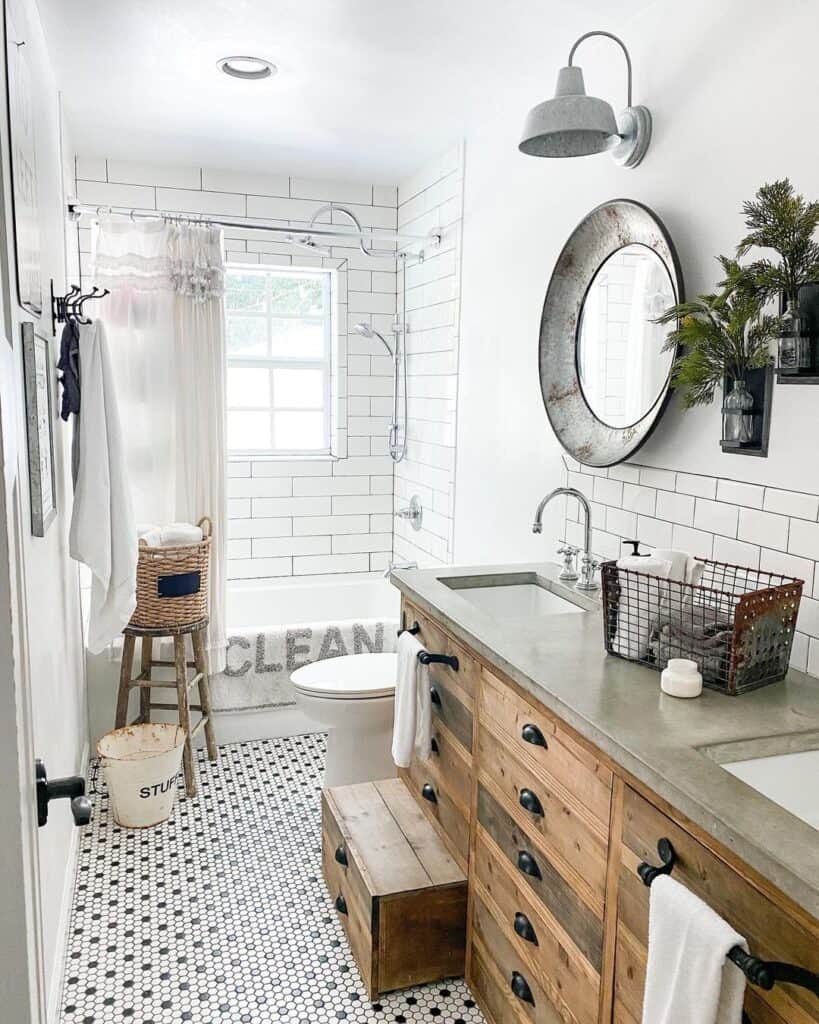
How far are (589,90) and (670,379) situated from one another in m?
1.06

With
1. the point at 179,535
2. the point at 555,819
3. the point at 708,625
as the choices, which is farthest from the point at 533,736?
the point at 179,535

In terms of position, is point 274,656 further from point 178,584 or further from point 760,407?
point 760,407

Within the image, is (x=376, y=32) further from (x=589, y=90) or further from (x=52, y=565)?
(x=52, y=565)

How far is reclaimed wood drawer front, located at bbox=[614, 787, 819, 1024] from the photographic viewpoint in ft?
3.35

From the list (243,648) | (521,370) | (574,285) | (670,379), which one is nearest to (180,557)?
(243,648)

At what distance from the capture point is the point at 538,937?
170 cm

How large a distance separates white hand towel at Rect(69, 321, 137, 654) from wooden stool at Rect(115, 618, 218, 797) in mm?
430

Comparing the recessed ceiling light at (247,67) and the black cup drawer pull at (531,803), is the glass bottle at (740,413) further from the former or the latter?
the recessed ceiling light at (247,67)

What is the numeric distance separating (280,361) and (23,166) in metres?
2.61

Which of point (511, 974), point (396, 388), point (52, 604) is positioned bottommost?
point (511, 974)

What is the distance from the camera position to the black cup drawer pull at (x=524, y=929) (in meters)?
1.73

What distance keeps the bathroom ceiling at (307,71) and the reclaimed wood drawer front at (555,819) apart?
1992mm

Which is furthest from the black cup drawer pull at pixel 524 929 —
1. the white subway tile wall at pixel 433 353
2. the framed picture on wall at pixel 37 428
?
the white subway tile wall at pixel 433 353

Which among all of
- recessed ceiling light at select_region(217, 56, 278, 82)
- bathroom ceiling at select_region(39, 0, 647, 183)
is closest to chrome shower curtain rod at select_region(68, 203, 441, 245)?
bathroom ceiling at select_region(39, 0, 647, 183)
